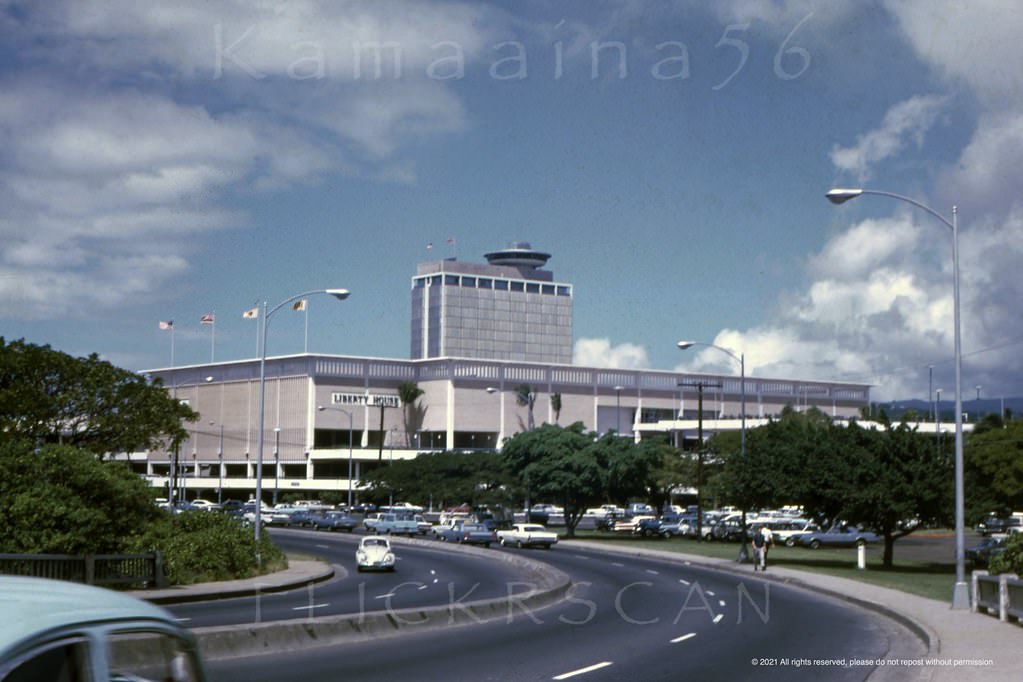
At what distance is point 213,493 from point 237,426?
895 centimetres

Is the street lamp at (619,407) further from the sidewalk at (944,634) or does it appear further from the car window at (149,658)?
the car window at (149,658)

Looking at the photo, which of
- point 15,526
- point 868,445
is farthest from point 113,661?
point 868,445

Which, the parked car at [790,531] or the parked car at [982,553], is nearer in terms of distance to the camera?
the parked car at [982,553]

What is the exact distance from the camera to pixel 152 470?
163 m

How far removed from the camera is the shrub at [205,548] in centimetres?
3547

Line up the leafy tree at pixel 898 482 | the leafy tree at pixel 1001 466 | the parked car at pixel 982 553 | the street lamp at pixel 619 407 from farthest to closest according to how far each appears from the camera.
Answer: the street lamp at pixel 619 407
the leafy tree at pixel 1001 466
the parked car at pixel 982 553
the leafy tree at pixel 898 482

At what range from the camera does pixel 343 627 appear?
1977 centimetres

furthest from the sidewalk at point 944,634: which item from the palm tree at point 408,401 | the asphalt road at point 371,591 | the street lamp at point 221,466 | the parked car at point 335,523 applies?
the street lamp at point 221,466

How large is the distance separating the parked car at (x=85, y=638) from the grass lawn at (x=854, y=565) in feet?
94.5

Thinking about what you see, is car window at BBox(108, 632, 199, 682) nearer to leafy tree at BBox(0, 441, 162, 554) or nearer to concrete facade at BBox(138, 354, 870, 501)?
leafy tree at BBox(0, 441, 162, 554)

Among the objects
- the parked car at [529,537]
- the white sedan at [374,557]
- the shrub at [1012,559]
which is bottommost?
the parked car at [529,537]

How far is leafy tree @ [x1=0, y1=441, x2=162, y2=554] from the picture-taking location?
30078 mm

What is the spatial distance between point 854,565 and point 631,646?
A: 3335 cm

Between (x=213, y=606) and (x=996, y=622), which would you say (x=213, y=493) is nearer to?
(x=213, y=606)
